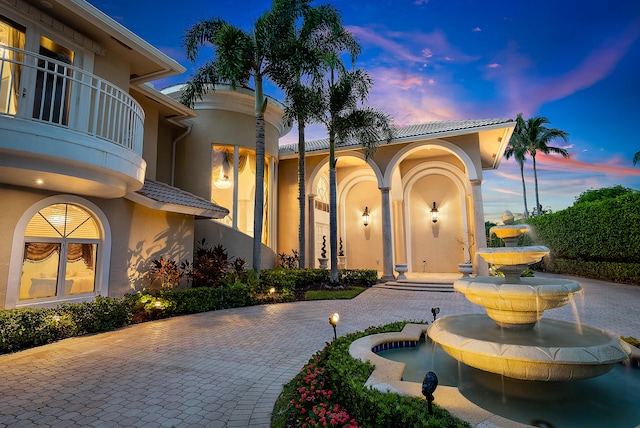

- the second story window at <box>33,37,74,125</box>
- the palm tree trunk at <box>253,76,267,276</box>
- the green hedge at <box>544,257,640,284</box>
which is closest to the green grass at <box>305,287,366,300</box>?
the palm tree trunk at <box>253,76,267,276</box>

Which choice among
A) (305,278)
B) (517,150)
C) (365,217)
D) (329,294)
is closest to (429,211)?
(365,217)

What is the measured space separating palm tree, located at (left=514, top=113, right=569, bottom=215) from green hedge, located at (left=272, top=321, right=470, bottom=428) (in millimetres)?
30116

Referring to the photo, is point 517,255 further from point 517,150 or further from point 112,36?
point 517,150

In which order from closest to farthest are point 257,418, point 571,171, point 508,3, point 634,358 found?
point 257,418, point 634,358, point 508,3, point 571,171

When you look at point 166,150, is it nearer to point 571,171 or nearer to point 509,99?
point 509,99

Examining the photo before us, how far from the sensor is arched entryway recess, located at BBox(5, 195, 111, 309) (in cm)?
615

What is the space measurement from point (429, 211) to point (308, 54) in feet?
35.5

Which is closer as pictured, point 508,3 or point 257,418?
point 257,418

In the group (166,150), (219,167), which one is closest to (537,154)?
(219,167)

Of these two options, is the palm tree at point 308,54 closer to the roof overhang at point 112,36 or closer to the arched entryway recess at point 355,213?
the roof overhang at point 112,36

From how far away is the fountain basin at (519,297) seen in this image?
3.28 metres

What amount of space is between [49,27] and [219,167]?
667 cm

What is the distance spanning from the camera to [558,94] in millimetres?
15086

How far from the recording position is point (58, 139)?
17.3 feet
